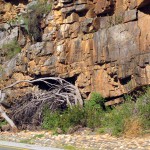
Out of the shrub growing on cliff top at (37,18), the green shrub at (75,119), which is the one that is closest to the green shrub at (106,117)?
the green shrub at (75,119)

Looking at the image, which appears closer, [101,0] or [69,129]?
[69,129]

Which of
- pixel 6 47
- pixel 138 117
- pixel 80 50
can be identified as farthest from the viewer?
pixel 6 47

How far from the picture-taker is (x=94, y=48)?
Answer: 24250 mm

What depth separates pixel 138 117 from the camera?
59.3ft

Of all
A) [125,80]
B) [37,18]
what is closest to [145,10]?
[125,80]

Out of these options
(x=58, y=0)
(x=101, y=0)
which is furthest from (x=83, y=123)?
(x=58, y=0)

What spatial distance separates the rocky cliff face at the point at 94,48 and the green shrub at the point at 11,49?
68.2 inches

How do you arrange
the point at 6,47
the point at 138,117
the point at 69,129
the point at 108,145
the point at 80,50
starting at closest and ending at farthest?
the point at 108,145 < the point at 138,117 < the point at 69,129 < the point at 80,50 < the point at 6,47

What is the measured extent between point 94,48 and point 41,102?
4511 millimetres

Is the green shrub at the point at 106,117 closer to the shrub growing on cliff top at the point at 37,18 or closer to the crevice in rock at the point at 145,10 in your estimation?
the crevice in rock at the point at 145,10

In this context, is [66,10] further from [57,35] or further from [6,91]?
[6,91]

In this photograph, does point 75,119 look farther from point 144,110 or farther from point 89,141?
point 89,141

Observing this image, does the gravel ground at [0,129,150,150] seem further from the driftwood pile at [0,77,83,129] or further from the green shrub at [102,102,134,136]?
the driftwood pile at [0,77,83,129]

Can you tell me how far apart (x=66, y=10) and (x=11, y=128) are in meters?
8.04
